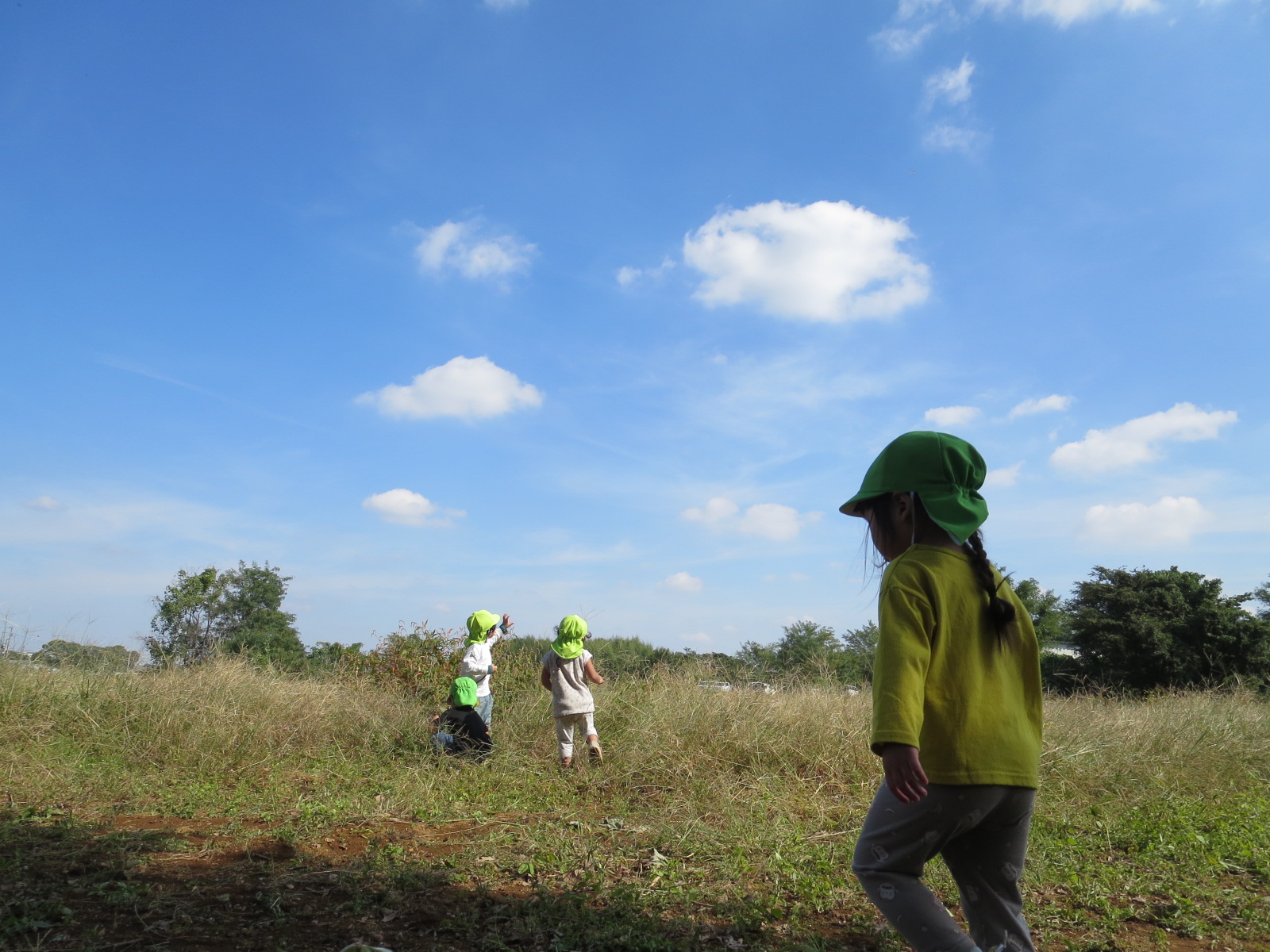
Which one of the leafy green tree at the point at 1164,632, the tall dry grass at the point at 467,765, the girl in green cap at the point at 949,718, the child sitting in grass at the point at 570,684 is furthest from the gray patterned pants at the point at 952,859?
the leafy green tree at the point at 1164,632

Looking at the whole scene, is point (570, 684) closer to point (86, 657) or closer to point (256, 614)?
point (86, 657)

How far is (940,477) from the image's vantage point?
6.88 feet

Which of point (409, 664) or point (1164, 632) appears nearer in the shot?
point (409, 664)

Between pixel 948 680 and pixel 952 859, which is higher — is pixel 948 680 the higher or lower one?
the higher one

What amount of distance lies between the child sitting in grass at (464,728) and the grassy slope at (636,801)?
18cm

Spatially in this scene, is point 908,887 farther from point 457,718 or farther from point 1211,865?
point 457,718

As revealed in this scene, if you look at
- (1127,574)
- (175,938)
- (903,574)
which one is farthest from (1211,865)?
(1127,574)

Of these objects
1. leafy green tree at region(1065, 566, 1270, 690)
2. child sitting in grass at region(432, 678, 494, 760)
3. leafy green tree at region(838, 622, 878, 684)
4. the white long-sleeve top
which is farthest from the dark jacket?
leafy green tree at region(1065, 566, 1270, 690)

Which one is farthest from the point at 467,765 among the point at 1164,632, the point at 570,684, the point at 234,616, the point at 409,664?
the point at 1164,632

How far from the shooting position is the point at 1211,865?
159 inches

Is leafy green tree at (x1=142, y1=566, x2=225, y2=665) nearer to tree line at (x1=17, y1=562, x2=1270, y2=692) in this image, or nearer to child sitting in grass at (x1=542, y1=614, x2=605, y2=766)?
tree line at (x1=17, y1=562, x2=1270, y2=692)

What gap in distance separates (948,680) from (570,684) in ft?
16.0

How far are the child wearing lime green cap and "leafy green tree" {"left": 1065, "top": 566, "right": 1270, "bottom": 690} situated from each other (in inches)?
505

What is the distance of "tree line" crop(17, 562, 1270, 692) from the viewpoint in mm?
9211
